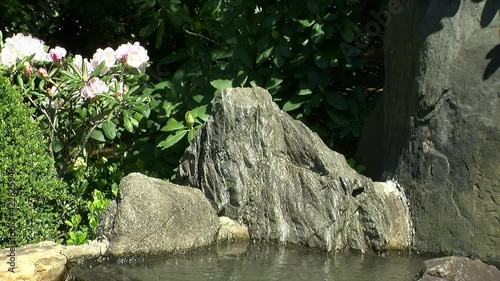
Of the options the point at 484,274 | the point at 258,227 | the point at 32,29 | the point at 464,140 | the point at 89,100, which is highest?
the point at 32,29

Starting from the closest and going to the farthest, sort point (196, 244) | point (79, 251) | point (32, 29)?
point (79, 251), point (196, 244), point (32, 29)

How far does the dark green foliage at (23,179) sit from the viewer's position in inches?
221

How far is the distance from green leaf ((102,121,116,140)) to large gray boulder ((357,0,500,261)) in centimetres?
198

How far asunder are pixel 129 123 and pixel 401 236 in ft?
6.76

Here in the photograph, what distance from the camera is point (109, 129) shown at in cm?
657

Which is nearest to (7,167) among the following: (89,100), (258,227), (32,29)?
(89,100)

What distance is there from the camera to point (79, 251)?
5.36 meters

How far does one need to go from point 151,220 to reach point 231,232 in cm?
73

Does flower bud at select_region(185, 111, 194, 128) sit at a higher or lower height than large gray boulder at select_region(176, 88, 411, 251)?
higher

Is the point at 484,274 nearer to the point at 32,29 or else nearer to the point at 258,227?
the point at 258,227

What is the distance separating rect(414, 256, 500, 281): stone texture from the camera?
4.59 m

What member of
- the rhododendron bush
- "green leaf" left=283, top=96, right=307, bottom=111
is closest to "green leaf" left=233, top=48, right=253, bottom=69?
"green leaf" left=283, top=96, right=307, bottom=111

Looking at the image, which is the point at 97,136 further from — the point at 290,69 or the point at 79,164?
the point at 290,69

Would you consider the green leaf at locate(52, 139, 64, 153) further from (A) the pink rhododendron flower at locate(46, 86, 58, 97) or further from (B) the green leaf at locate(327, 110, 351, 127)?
(B) the green leaf at locate(327, 110, 351, 127)
